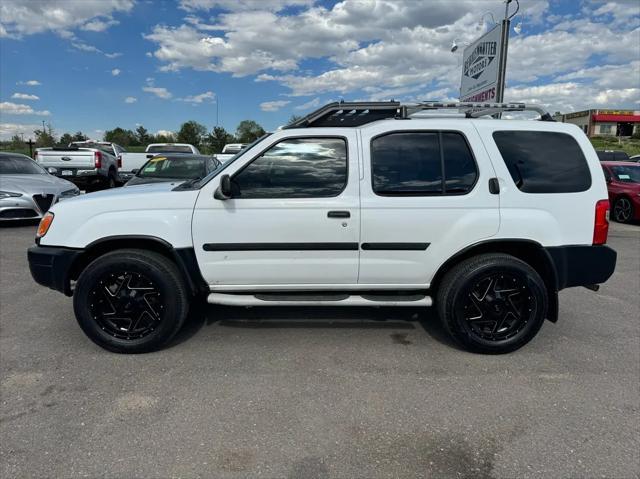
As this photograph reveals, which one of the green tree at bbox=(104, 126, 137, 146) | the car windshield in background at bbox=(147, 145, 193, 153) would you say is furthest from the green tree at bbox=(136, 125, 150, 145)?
the car windshield in background at bbox=(147, 145, 193, 153)

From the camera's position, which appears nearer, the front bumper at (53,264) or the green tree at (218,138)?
the front bumper at (53,264)

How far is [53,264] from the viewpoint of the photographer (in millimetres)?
3445

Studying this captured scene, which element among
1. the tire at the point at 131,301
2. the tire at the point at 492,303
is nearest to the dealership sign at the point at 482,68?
the tire at the point at 492,303

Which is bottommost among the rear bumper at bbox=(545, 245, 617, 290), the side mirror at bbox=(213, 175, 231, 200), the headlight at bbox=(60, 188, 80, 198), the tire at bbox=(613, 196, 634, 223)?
the tire at bbox=(613, 196, 634, 223)

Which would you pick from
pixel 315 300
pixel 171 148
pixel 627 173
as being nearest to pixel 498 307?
pixel 315 300

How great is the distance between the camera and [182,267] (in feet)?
11.4

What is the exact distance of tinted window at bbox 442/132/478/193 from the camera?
11.4 ft

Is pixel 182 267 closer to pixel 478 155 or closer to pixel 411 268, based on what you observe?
pixel 411 268

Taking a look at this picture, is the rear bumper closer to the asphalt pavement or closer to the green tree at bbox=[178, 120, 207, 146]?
the asphalt pavement

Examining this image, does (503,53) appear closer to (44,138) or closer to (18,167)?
(18,167)

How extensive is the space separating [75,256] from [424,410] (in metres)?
2.83

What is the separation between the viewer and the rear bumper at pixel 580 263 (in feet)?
11.5

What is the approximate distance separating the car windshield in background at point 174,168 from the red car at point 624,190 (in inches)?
398

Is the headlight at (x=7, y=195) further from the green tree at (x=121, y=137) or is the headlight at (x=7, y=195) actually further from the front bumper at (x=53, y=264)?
the green tree at (x=121, y=137)
